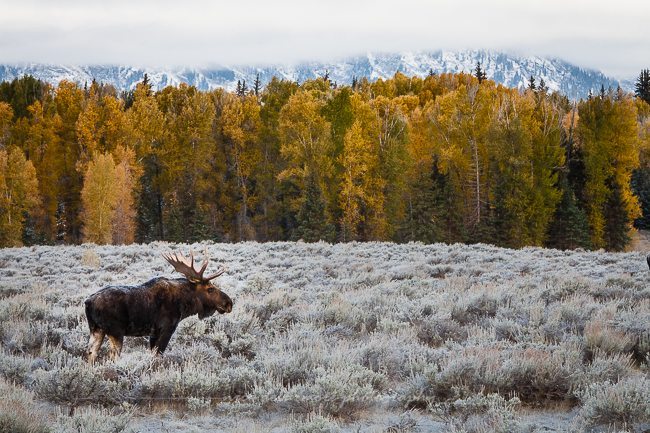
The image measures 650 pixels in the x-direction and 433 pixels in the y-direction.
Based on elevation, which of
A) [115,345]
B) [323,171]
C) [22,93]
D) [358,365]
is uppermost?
[22,93]

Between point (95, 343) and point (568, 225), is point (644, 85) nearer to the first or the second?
point (568, 225)

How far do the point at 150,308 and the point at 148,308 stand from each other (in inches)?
1.0

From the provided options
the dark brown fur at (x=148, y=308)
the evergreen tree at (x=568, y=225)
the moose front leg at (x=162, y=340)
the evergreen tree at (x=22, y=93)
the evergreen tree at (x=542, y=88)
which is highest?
the evergreen tree at (x=542, y=88)

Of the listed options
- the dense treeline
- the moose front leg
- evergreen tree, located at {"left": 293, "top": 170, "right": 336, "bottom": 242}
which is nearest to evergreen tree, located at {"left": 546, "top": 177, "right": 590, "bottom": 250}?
the dense treeline

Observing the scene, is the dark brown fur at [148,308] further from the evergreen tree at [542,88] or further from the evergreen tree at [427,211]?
the evergreen tree at [542,88]

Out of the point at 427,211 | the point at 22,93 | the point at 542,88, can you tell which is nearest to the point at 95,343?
the point at 427,211

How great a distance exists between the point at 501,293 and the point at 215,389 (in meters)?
5.70

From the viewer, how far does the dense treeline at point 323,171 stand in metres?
33.0

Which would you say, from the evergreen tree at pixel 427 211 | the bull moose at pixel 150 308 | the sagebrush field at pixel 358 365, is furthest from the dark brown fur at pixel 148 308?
the evergreen tree at pixel 427 211

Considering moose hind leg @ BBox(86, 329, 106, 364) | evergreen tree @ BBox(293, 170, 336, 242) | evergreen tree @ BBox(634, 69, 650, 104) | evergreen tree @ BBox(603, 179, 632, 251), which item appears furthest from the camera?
evergreen tree @ BBox(634, 69, 650, 104)

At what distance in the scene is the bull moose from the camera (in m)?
5.95

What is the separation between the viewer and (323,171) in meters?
33.8

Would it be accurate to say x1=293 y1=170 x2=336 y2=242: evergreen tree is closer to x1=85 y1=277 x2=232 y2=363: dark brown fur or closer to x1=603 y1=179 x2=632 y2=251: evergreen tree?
x1=603 y1=179 x2=632 y2=251: evergreen tree

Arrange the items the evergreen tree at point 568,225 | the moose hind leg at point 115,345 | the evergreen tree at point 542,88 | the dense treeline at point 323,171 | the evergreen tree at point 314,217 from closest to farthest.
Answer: the moose hind leg at point 115,345 < the evergreen tree at point 568,225 < the evergreen tree at point 314,217 < the dense treeline at point 323,171 < the evergreen tree at point 542,88
